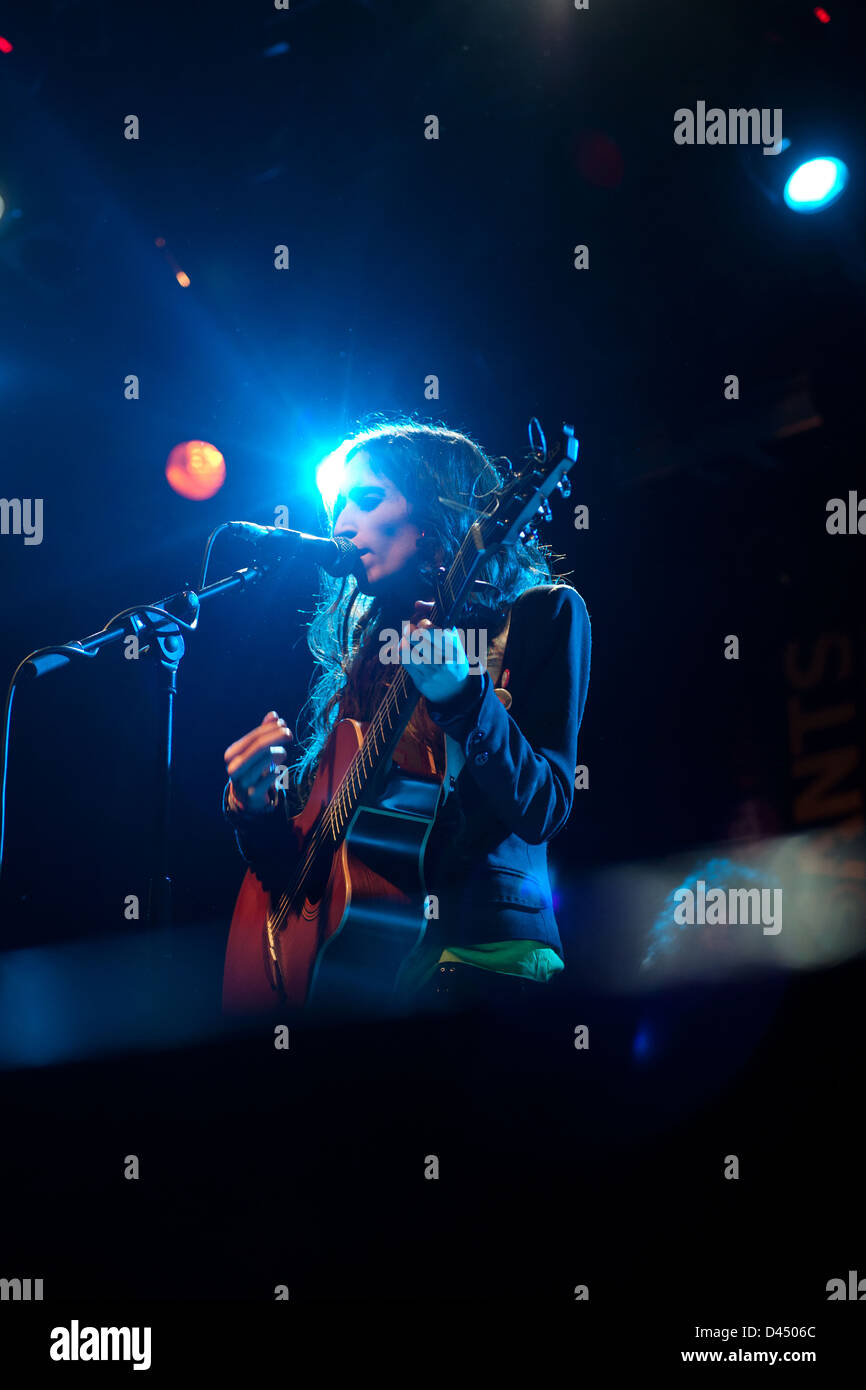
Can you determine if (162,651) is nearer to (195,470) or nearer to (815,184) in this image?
(195,470)

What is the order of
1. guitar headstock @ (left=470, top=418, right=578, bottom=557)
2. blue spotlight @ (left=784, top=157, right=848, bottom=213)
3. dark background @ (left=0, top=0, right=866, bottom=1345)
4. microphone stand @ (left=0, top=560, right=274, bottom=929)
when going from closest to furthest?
guitar headstock @ (left=470, top=418, right=578, bottom=557), microphone stand @ (left=0, top=560, right=274, bottom=929), dark background @ (left=0, top=0, right=866, bottom=1345), blue spotlight @ (left=784, top=157, right=848, bottom=213)

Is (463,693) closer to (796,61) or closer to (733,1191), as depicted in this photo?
(733,1191)

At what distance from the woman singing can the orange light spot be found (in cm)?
39

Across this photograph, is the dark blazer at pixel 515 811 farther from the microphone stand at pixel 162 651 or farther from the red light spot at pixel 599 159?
the red light spot at pixel 599 159

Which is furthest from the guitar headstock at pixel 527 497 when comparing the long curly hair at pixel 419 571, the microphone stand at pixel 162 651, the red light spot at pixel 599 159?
the red light spot at pixel 599 159

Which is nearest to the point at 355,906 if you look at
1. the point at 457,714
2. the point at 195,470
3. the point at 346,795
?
the point at 346,795

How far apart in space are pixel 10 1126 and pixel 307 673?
1380mm

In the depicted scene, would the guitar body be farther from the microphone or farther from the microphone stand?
the microphone

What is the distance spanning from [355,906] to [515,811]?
0.41m

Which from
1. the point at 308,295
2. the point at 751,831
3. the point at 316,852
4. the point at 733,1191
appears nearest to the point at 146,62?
the point at 308,295

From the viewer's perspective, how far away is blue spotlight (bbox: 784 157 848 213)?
265 centimetres

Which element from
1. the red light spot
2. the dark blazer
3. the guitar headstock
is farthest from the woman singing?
the red light spot

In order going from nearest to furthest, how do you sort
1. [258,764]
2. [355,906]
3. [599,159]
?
[355,906] < [258,764] < [599,159]

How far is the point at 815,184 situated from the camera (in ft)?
8.75
